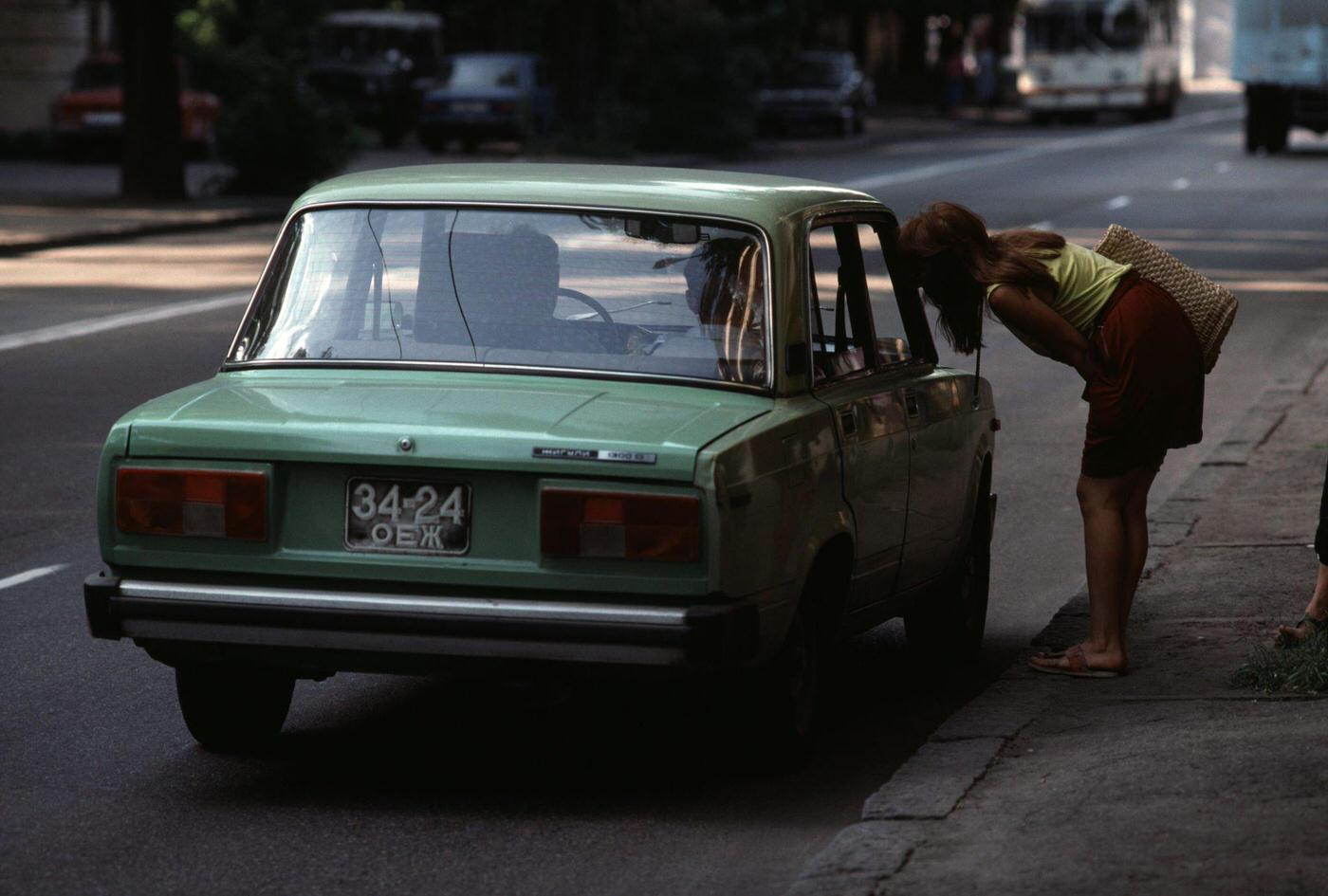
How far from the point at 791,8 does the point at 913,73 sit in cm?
2549

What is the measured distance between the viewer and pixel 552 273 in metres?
6.06

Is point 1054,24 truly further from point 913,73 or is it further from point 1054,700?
point 1054,700

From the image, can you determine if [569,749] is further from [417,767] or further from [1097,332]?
[1097,332]

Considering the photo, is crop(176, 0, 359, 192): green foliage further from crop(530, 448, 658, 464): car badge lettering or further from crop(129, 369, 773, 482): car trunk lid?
crop(530, 448, 658, 464): car badge lettering

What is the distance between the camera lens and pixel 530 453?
5.34 metres

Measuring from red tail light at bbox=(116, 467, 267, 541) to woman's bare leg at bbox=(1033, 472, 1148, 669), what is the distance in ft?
8.59

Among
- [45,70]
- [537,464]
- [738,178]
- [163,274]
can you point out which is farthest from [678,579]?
[45,70]

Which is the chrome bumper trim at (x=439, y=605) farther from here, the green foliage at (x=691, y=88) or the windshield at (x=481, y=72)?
the green foliage at (x=691, y=88)

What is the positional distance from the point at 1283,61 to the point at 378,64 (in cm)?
1759

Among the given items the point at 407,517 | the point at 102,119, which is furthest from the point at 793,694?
the point at 102,119

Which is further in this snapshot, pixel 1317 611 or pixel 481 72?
pixel 481 72

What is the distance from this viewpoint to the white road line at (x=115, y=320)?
1620 cm

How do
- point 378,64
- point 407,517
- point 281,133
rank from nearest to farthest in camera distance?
point 407,517
point 281,133
point 378,64

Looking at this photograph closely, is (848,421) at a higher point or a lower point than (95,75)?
higher
